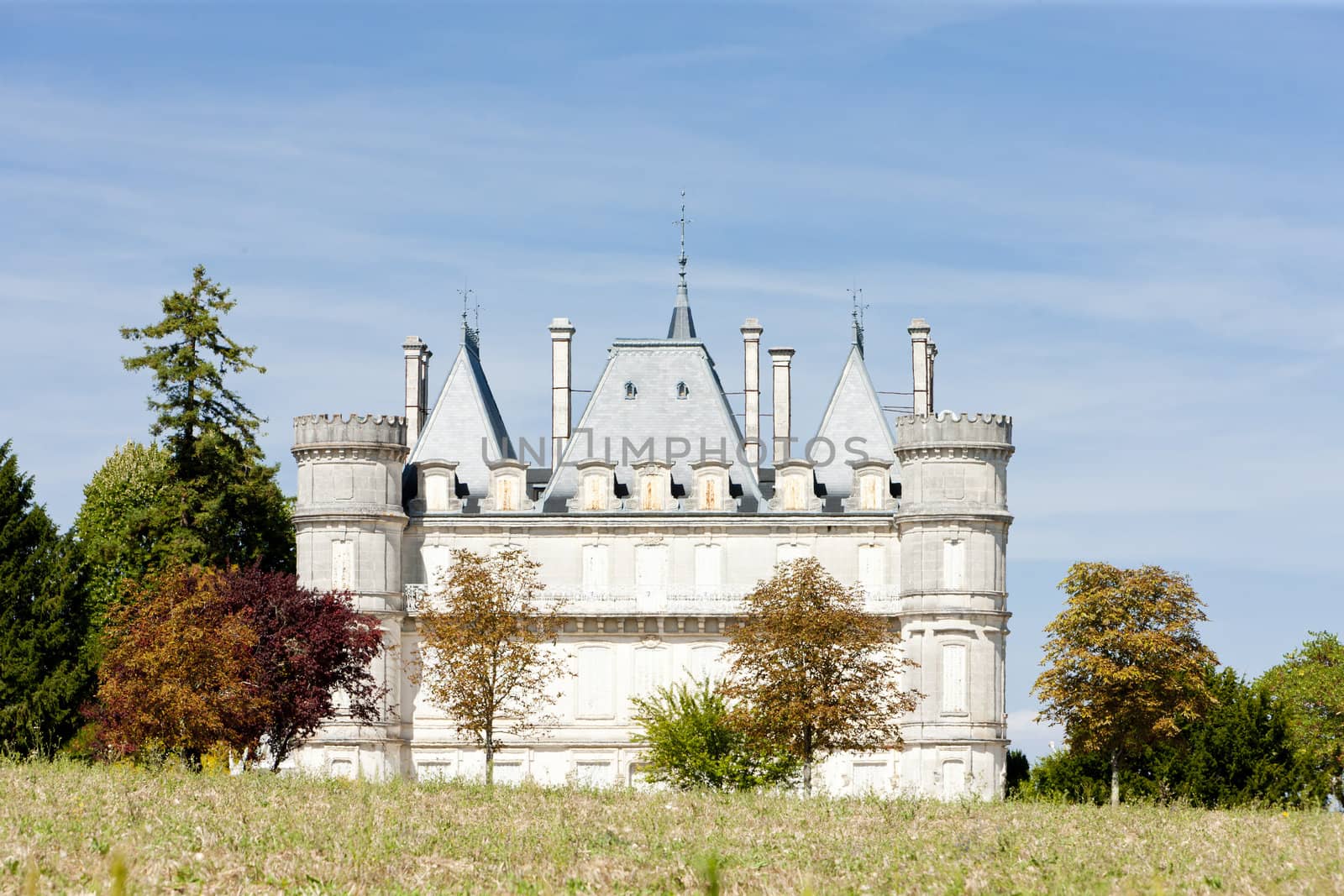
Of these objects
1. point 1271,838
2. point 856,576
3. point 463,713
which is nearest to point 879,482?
point 856,576

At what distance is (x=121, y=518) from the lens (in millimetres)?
69750

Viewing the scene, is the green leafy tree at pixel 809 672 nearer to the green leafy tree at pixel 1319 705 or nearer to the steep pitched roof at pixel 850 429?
the steep pitched roof at pixel 850 429

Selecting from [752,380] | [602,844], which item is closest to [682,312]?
[752,380]

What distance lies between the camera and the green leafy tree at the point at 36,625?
188 ft

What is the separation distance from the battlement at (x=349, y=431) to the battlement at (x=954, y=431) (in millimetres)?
15198

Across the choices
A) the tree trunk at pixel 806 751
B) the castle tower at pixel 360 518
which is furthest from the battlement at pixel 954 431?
the castle tower at pixel 360 518

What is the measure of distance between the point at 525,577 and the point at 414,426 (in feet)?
30.9

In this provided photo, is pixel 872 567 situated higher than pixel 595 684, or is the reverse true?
pixel 872 567

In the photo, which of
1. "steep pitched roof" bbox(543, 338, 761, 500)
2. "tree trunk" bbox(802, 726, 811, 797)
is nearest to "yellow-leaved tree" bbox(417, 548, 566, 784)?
"steep pitched roof" bbox(543, 338, 761, 500)

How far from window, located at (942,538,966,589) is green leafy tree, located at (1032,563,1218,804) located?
9.63 feet

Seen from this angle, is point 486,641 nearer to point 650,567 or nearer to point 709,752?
point 650,567

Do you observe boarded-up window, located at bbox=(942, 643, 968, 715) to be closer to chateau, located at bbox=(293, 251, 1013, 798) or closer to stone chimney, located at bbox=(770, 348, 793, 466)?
chateau, located at bbox=(293, 251, 1013, 798)

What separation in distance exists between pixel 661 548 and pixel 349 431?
9879mm

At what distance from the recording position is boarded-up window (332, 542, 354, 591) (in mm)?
60500
